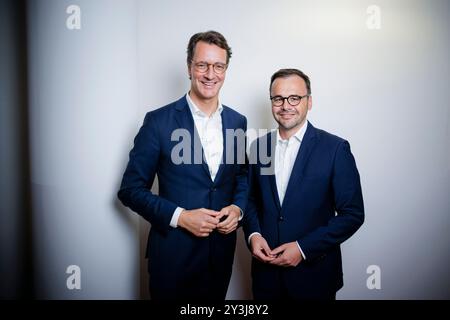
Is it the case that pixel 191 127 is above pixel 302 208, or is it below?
above

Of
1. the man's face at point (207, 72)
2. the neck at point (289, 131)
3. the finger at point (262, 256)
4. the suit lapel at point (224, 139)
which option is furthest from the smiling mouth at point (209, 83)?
the finger at point (262, 256)

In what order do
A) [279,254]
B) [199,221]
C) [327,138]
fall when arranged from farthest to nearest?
[327,138], [279,254], [199,221]

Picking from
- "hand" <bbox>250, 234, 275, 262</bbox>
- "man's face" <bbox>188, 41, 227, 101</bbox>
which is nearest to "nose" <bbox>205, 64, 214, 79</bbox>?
"man's face" <bbox>188, 41, 227, 101</bbox>

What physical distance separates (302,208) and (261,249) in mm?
365

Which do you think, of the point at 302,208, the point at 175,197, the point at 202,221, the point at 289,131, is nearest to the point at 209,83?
the point at 289,131

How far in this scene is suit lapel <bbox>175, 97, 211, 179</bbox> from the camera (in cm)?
211

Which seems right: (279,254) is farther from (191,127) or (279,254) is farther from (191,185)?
(191,127)

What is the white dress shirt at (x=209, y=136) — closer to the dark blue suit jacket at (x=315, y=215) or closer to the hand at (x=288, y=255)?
the dark blue suit jacket at (x=315, y=215)

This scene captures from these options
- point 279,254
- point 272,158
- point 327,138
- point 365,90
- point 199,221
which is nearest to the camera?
point 199,221

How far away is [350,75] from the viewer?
3.26m

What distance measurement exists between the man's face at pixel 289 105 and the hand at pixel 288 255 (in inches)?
29.7

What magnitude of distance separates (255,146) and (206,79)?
0.66m

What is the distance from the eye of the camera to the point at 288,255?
202cm
